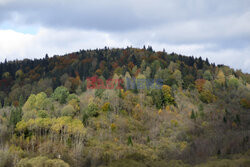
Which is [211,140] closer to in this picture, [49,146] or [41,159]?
[49,146]

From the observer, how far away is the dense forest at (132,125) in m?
90.4

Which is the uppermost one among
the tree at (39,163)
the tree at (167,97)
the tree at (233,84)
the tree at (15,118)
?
the tree at (233,84)

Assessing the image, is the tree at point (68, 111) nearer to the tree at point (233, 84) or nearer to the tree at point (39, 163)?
the tree at point (39, 163)

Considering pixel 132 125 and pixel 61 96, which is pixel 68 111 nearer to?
pixel 61 96

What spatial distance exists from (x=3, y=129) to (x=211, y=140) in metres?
85.5

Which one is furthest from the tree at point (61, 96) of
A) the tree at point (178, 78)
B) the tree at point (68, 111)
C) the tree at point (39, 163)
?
the tree at point (178, 78)

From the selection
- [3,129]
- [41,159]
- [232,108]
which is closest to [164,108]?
[232,108]

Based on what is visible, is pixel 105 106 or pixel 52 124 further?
pixel 105 106

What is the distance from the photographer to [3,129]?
102688mm

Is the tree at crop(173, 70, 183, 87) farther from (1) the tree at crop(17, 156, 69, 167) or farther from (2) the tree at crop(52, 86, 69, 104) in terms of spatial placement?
(1) the tree at crop(17, 156, 69, 167)

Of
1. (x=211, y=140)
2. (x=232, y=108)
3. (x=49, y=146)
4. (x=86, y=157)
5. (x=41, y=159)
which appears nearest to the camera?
(x=41, y=159)

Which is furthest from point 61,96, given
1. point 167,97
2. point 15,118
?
point 167,97

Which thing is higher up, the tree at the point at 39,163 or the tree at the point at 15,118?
the tree at the point at 15,118

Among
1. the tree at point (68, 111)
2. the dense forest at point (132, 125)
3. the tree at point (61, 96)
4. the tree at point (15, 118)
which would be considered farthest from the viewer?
the tree at point (61, 96)
